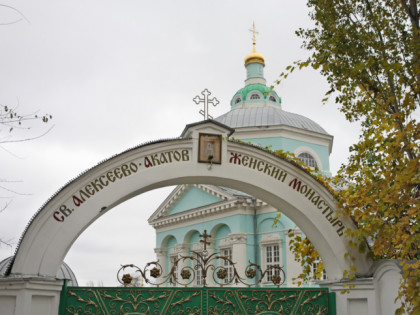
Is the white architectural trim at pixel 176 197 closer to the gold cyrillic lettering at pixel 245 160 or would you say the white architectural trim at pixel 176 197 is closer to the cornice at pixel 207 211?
the cornice at pixel 207 211

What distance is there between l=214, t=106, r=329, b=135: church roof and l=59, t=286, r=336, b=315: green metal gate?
19.5 m

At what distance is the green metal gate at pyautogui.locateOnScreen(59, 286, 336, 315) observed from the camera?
6402mm

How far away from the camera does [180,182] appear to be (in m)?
6.97

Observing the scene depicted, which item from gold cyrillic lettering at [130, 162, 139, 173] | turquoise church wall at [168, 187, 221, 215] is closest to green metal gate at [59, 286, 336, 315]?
gold cyrillic lettering at [130, 162, 139, 173]

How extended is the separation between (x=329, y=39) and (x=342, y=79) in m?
0.62

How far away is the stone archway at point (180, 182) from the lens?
618cm

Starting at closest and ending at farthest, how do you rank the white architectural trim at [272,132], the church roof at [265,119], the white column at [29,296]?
1. the white column at [29,296]
2. the white architectural trim at [272,132]
3. the church roof at [265,119]

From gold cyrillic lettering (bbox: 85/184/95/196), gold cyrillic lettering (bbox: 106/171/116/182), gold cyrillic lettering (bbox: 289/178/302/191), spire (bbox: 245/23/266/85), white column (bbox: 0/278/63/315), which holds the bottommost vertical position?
white column (bbox: 0/278/63/315)

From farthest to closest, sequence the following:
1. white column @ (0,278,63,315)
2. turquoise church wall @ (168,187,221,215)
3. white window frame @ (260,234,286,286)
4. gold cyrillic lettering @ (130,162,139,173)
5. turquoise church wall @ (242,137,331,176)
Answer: turquoise church wall @ (168,187,221,215), turquoise church wall @ (242,137,331,176), white window frame @ (260,234,286,286), gold cyrillic lettering @ (130,162,139,173), white column @ (0,278,63,315)

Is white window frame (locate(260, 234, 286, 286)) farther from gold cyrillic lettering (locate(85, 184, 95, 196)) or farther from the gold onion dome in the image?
gold cyrillic lettering (locate(85, 184, 95, 196))

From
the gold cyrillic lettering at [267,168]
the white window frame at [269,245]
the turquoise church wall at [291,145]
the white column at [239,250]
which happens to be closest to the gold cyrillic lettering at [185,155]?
the gold cyrillic lettering at [267,168]

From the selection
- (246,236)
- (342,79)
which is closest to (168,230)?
(246,236)

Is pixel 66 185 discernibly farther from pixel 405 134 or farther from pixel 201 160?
pixel 405 134

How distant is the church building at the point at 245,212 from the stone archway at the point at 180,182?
1487 cm
